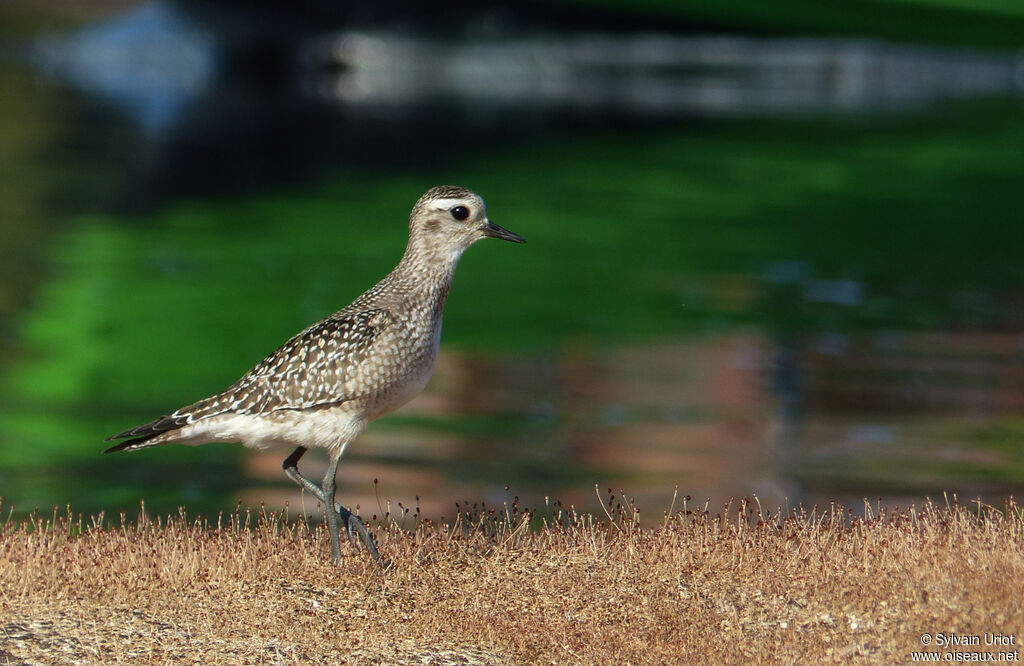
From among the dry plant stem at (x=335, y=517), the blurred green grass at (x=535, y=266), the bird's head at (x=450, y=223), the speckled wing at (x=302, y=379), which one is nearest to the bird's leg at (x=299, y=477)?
the dry plant stem at (x=335, y=517)

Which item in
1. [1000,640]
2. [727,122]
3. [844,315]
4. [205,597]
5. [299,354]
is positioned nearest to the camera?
[1000,640]

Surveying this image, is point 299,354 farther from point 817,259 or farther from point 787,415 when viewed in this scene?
point 817,259

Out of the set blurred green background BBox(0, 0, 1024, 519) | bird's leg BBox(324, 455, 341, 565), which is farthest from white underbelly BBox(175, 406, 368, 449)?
blurred green background BBox(0, 0, 1024, 519)

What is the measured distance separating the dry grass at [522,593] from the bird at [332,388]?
0.56 meters

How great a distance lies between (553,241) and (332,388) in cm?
2071

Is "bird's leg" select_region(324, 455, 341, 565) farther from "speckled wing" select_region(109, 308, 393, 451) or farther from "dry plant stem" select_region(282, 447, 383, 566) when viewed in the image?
"speckled wing" select_region(109, 308, 393, 451)

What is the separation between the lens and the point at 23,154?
140 feet

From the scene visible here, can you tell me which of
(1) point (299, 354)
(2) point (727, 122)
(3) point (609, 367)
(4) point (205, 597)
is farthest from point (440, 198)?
(2) point (727, 122)

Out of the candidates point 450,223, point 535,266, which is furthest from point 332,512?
point 535,266

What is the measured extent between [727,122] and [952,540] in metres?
41.5

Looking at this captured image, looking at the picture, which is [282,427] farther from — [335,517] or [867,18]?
[867,18]

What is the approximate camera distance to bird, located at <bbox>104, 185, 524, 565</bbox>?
1084 cm

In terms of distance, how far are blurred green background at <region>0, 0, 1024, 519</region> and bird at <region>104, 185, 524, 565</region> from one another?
3.45m

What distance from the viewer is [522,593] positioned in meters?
10.3
